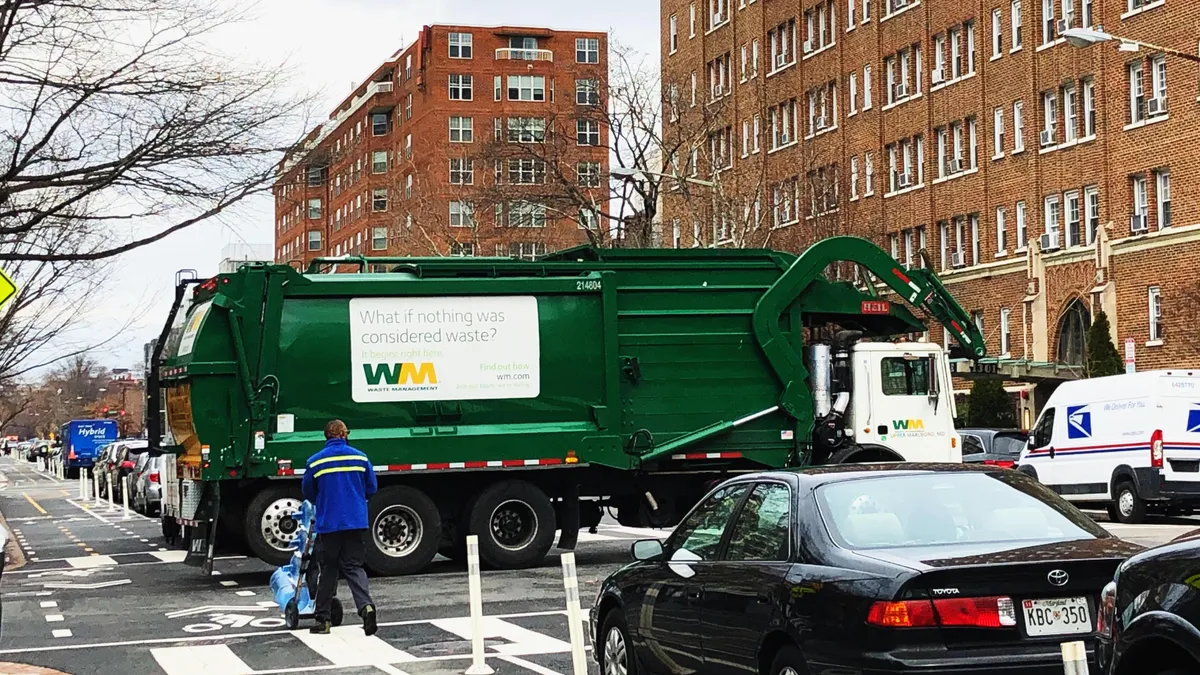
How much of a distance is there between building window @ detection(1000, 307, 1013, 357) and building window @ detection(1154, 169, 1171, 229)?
327 inches

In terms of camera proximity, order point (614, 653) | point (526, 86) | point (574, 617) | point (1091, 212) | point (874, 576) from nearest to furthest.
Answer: point (874, 576), point (574, 617), point (614, 653), point (1091, 212), point (526, 86)

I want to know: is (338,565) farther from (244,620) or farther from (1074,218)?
(1074,218)

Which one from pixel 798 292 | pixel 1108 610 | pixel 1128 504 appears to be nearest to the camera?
pixel 1108 610

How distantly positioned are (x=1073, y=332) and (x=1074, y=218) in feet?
10.7

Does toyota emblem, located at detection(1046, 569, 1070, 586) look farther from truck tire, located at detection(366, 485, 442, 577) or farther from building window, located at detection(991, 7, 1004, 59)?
building window, located at detection(991, 7, 1004, 59)

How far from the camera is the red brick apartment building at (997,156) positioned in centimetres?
4600

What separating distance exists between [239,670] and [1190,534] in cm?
798

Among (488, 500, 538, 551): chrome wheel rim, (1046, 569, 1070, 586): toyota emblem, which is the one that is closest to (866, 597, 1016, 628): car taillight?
(1046, 569, 1070, 586): toyota emblem

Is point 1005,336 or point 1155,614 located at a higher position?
point 1005,336

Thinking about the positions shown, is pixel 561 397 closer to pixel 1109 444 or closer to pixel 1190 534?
pixel 1109 444

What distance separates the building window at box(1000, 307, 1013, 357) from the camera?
53.9 meters

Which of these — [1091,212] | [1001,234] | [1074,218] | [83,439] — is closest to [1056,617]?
[1091,212]

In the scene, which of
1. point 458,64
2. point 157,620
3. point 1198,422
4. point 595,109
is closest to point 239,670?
point 157,620

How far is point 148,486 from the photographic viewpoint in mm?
35562
